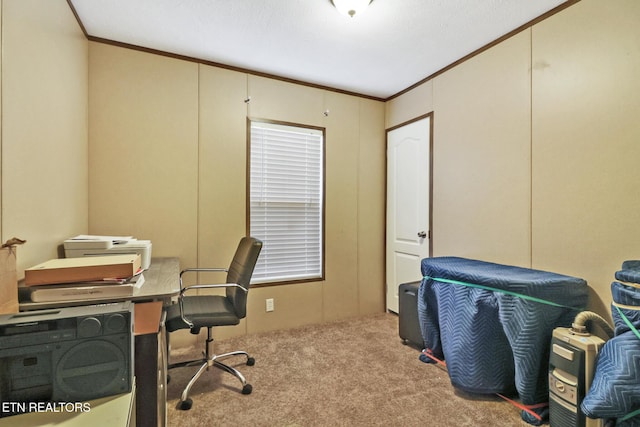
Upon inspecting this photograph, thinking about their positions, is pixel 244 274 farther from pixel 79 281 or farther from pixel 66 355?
pixel 66 355

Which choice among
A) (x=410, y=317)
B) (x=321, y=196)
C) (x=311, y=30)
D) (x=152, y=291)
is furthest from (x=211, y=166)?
(x=410, y=317)

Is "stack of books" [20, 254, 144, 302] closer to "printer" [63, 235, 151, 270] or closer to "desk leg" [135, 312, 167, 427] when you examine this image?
"desk leg" [135, 312, 167, 427]

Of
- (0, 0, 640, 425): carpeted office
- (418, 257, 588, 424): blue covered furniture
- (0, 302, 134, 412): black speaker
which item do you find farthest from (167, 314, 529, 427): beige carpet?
(0, 302, 134, 412): black speaker

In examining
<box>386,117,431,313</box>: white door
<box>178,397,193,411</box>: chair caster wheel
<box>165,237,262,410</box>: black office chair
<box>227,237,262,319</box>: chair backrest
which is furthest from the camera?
<box>386,117,431,313</box>: white door

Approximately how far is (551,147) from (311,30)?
1.92 meters

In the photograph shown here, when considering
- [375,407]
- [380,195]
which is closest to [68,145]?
[375,407]

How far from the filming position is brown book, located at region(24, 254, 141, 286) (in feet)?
4.31

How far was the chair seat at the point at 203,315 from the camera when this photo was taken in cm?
202

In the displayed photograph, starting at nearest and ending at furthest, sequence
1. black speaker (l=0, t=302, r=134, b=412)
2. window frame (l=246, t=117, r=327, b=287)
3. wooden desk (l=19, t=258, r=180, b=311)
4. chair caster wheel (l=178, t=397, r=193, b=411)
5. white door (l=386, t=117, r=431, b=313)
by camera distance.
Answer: black speaker (l=0, t=302, r=134, b=412), wooden desk (l=19, t=258, r=180, b=311), chair caster wheel (l=178, t=397, r=193, b=411), window frame (l=246, t=117, r=327, b=287), white door (l=386, t=117, r=431, b=313)

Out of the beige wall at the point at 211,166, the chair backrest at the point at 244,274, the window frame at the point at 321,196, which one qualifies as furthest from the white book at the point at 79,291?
the window frame at the point at 321,196

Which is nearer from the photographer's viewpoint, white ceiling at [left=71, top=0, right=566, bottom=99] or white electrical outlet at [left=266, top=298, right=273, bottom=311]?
white ceiling at [left=71, top=0, right=566, bottom=99]

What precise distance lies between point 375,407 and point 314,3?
8.64ft

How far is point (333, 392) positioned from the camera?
2.11 m

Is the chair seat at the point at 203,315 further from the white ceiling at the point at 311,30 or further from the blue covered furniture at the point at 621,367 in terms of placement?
the white ceiling at the point at 311,30
